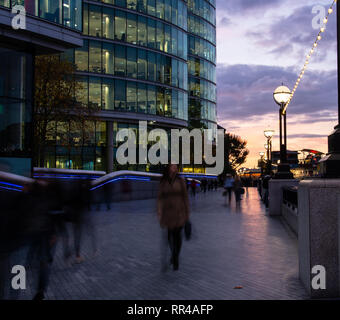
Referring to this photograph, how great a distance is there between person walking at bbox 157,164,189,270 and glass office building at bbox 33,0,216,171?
34558 mm

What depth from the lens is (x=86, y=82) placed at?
43.0 m

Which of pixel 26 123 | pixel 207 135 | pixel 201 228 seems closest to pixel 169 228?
pixel 201 228

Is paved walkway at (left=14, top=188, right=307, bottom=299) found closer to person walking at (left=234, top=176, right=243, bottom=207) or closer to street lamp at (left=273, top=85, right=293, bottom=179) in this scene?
street lamp at (left=273, top=85, right=293, bottom=179)

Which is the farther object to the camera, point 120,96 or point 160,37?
point 160,37

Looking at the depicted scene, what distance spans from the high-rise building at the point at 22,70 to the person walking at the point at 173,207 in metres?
13.0

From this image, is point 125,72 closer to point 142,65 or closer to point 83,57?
point 142,65

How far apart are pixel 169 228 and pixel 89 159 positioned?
127 ft

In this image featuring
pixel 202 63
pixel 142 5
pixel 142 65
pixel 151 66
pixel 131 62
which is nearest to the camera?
pixel 131 62

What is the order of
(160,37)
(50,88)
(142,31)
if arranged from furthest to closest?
(160,37), (142,31), (50,88)

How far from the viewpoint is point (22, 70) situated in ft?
65.4

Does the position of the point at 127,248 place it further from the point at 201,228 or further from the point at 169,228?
the point at 201,228

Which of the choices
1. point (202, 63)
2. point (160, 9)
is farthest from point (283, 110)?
point (202, 63)

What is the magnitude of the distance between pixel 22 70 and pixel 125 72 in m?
25.5
